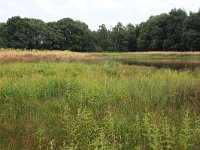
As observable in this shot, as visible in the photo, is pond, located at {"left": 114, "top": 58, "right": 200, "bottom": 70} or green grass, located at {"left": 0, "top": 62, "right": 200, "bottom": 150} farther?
pond, located at {"left": 114, "top": 58, "right": 200, "bottom": 70}

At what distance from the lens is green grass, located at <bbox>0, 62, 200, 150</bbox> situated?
5.45 metres

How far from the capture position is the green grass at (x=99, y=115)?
215 inches

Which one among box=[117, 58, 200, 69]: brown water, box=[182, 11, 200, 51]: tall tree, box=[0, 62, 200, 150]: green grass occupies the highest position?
box=[182, 11, 200, 51]: tall tree

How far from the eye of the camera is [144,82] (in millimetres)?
11031

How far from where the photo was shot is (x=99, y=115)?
23.6ft

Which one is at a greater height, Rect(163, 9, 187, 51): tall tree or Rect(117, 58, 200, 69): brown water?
Rect(163, 9, 187, 51): tall tree

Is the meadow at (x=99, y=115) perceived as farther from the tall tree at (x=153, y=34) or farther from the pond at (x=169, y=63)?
the tall tree at (x=153, y=34)

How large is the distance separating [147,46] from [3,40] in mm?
37084

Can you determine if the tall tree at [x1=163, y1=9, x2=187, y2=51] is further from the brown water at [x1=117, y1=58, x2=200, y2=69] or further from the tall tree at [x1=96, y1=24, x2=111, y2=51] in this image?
the brown water at [x1=117, y1=58, x2=200, y2=69]

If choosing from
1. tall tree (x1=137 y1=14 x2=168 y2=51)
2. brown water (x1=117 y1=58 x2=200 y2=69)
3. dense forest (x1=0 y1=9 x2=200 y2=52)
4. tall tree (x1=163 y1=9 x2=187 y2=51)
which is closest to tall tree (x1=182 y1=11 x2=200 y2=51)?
dense forest (x1=0 y1=9 x2=200 y2=52)

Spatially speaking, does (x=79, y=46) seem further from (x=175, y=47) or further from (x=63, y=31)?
(x=175, y=47)

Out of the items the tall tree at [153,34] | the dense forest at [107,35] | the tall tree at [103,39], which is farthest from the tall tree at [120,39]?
the tall tree at [153,34]

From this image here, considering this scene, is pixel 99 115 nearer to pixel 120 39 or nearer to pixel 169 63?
pixel 169 63

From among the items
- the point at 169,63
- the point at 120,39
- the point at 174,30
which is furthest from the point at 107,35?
the point at 169,63
